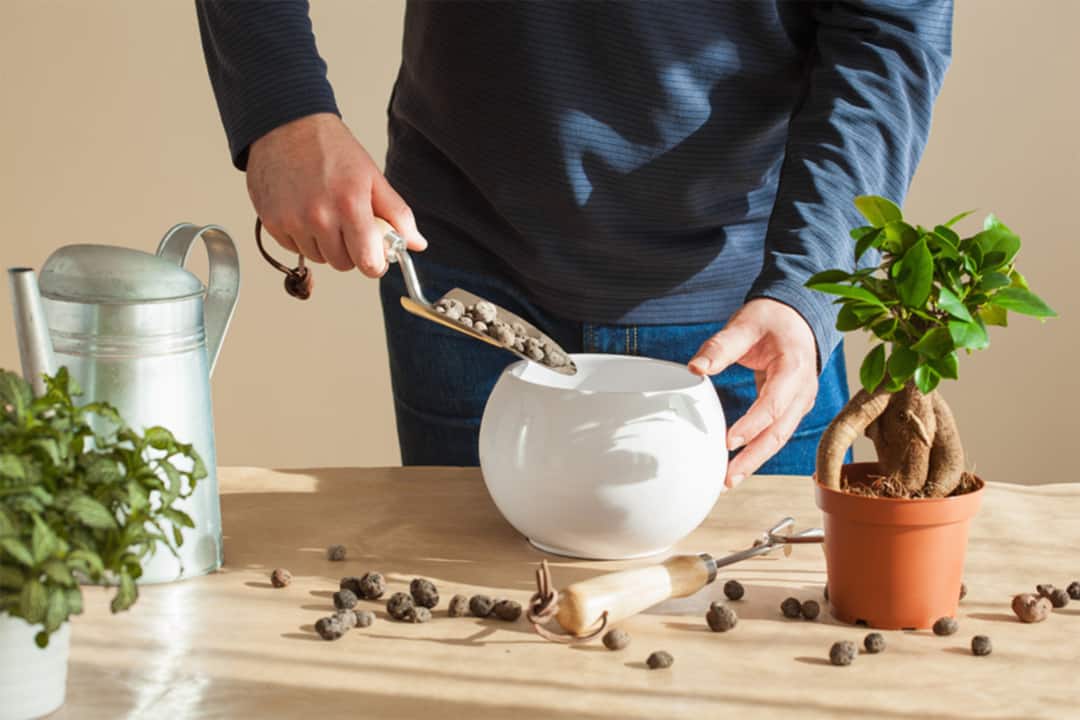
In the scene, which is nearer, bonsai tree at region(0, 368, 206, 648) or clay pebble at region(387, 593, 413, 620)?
bonsai tree at region(0, 368, 206, 648)

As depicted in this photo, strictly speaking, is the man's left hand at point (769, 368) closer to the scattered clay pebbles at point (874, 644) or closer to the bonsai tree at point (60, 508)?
the scattered clay pebbles at point (874, 644)

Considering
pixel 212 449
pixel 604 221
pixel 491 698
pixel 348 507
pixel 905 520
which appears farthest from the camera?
pixel 604 221

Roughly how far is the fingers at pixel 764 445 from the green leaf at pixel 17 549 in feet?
2.27

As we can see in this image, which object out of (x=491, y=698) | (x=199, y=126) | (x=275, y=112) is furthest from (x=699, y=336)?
(x=199, y=126)

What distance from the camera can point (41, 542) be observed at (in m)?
0.69

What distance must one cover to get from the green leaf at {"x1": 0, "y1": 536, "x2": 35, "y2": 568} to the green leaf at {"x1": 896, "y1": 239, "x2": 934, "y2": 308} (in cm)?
61

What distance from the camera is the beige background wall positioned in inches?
111

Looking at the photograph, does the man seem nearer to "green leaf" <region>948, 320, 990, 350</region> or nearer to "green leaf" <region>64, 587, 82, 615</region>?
"green leaf" <region>948, 320, 990, 350</region>

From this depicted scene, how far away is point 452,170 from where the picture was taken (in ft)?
5.22

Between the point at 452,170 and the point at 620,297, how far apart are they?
0.27 m

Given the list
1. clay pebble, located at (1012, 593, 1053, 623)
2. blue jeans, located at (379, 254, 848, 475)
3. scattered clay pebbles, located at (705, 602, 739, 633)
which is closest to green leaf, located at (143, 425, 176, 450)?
scattered clay pebbles, located at (705, 602, 739, 633)

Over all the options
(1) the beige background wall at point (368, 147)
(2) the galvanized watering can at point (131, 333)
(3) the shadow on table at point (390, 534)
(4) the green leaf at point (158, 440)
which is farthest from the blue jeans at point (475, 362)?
(1) the beige background wall at point (368, 147)

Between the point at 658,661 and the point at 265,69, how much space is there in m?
0.80

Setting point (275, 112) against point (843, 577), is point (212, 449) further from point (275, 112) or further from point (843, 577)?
point (843, 577)
